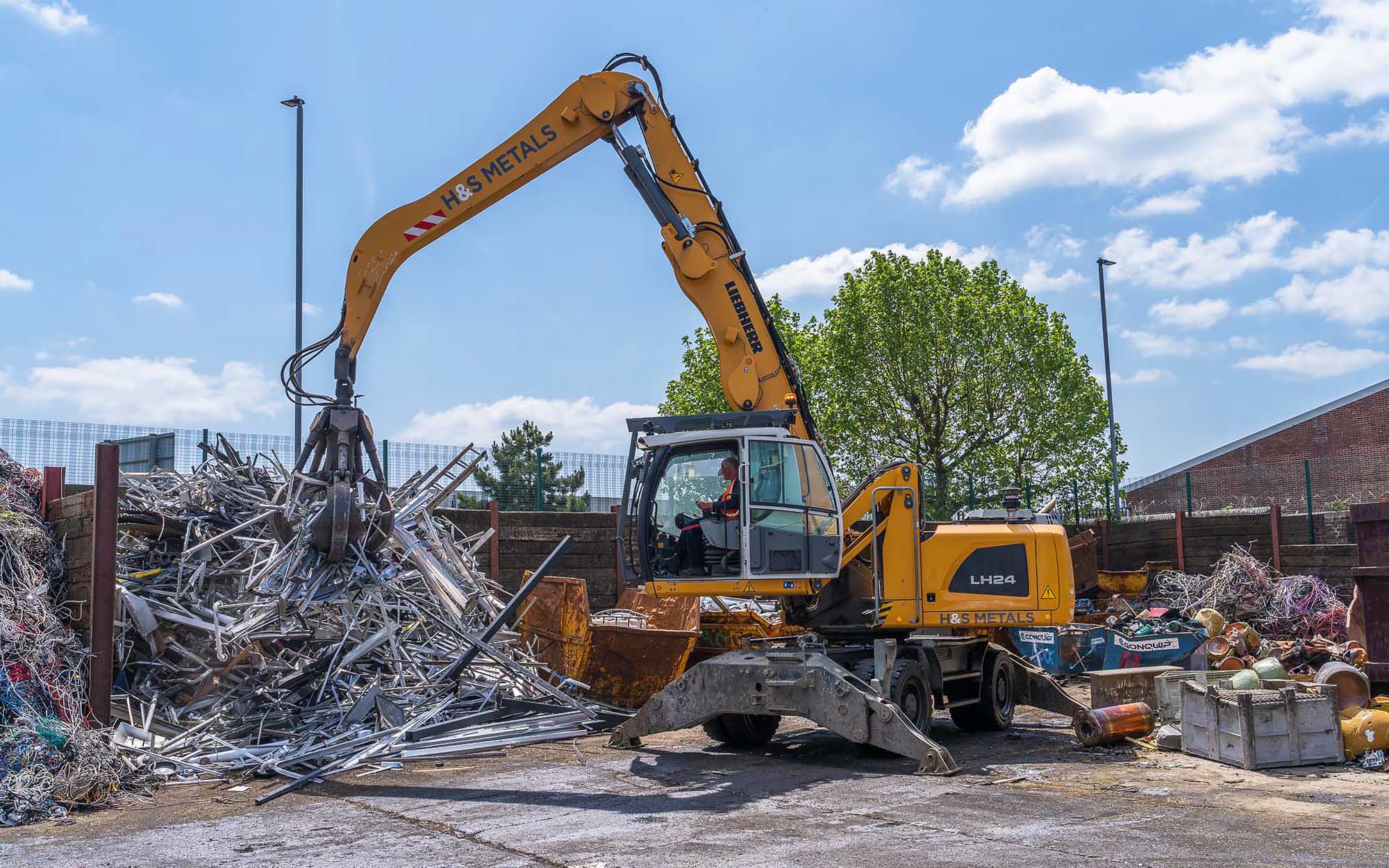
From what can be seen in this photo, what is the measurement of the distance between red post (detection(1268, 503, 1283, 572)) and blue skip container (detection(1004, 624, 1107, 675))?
545cm

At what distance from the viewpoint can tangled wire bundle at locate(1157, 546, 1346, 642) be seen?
17.7m

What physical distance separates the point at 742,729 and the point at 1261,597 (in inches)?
449

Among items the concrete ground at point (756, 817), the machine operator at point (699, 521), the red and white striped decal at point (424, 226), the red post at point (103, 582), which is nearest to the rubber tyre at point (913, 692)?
the concrete ground at point (756, 817)

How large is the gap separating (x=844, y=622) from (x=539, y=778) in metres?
3.36

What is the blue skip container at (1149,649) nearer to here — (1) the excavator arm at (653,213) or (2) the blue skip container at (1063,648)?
(2) the blue skip container at (1063,648)

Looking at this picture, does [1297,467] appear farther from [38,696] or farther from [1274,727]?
[38,696]

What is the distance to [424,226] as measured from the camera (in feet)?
37.6

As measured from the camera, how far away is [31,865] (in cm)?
Result: 665

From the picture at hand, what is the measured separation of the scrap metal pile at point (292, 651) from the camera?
9.98 m

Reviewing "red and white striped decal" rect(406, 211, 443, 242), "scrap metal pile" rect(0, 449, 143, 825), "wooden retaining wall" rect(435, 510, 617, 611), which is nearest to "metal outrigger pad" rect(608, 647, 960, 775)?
"scrap metal pile" rect(0, 449, 143, 825)

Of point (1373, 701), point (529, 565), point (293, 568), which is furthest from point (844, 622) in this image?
point (529, 565)

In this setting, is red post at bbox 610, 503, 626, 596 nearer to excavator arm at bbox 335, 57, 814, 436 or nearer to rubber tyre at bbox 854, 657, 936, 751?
excavator arm at bbox 335, 57, 814, 436

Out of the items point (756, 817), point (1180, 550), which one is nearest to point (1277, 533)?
point (1180, 550)

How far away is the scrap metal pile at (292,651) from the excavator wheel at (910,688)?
114 inches
